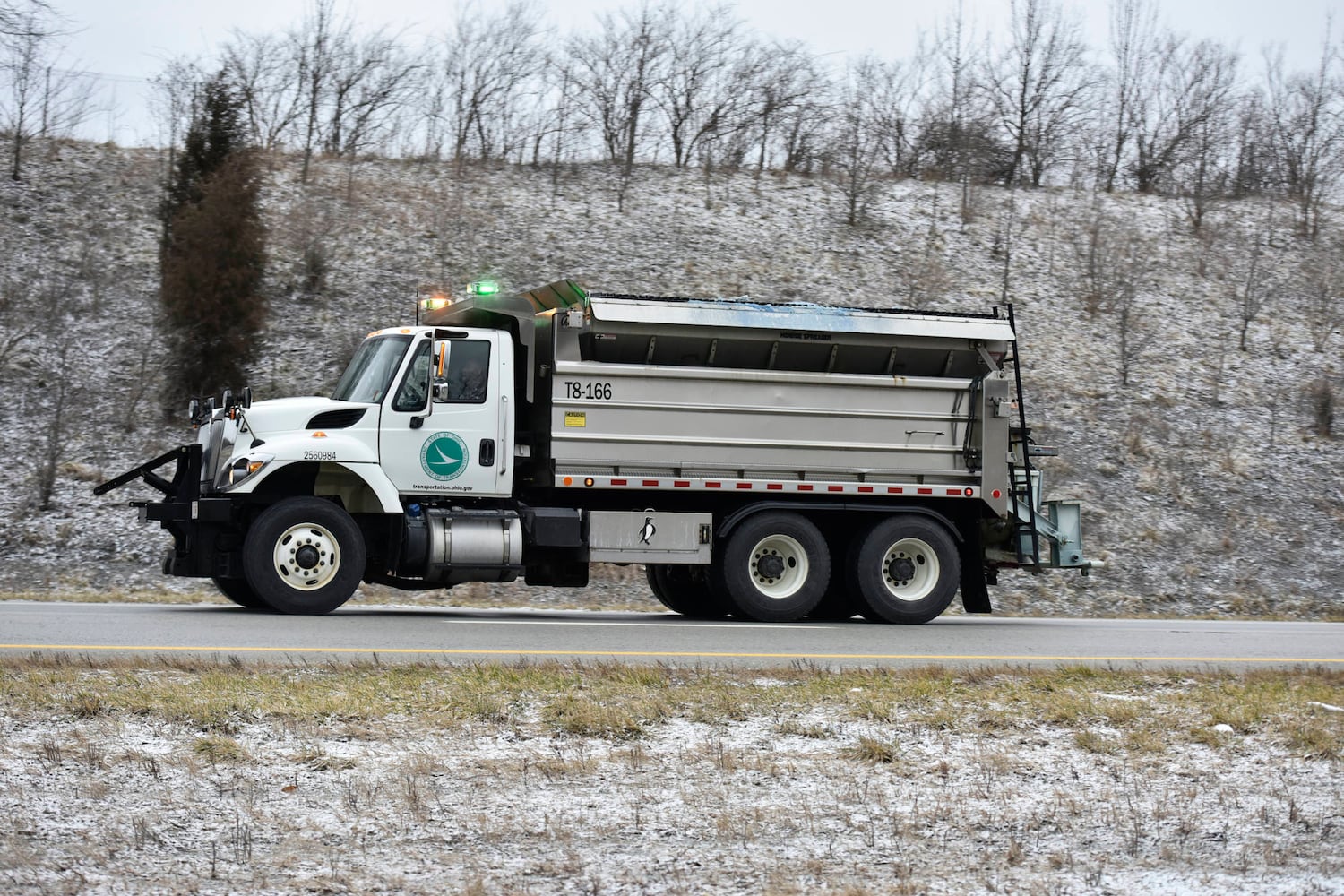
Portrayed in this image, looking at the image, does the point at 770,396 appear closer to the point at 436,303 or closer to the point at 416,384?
the point at 416,384

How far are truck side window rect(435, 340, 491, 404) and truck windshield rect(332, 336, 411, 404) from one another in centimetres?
49

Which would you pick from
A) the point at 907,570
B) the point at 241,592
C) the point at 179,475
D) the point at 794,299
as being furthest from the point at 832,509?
the point at 794,299

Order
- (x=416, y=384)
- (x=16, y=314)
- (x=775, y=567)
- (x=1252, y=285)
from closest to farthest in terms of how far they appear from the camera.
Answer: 1. (x=416, y=384)
2. (x=775, y=567)
3. (x=16, y=314)
4. (x=1252, y=285)

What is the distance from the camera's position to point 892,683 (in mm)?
9000

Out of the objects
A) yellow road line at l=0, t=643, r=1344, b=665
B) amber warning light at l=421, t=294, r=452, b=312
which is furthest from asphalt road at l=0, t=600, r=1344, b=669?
amber warning light at l=421, t=294, r=452, b=312

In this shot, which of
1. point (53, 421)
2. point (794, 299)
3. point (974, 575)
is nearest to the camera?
point (974, 575)

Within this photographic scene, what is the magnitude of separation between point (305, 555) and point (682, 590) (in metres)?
4.68

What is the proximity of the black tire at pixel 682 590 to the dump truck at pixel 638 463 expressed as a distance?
96cm

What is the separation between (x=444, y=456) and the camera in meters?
14.2

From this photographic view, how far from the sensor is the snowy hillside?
73.4ft

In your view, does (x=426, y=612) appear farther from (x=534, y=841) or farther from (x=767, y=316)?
(x=534, y=841)

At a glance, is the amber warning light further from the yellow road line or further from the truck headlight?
the yellow road line

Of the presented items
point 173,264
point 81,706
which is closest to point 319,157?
point 173,264

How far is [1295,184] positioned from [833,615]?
98.3 feet
